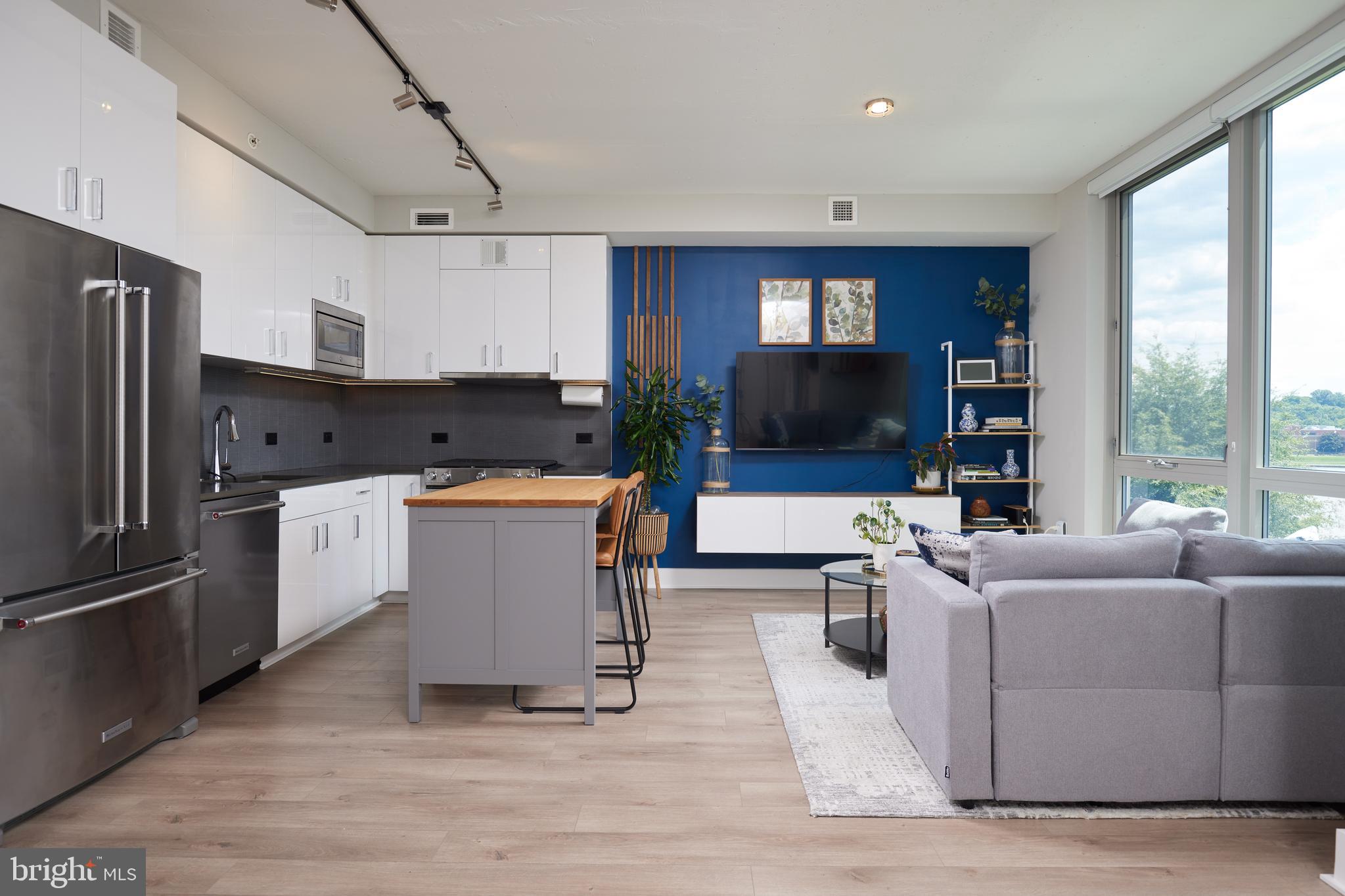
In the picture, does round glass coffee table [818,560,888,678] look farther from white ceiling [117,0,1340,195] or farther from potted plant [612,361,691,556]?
white ceiling [117,0,1340,195]

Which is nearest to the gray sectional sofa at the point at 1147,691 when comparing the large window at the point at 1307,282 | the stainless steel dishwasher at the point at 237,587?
the large window at the point at 1307,282

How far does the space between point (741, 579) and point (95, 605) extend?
13.5ft

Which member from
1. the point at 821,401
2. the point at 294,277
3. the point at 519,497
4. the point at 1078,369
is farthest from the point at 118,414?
the point at 1078,369

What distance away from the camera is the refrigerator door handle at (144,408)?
244 centimetres

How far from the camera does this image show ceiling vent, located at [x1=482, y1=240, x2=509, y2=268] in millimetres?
5188

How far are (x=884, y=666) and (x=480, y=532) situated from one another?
2.15 meters

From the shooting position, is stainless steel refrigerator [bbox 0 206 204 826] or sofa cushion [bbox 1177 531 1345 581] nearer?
stainless steel refrigerator [bbox 0 206 204 826]

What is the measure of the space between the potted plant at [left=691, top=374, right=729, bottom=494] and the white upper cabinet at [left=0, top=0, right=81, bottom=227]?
3.84m

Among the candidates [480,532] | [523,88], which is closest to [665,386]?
[523,88]

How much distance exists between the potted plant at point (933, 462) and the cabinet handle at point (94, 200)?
4.89 meters

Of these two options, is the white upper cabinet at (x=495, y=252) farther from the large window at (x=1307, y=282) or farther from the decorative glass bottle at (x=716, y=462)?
the large window at (x=1307, y=282)

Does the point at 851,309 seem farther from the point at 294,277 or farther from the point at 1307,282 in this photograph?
the point at 294,277

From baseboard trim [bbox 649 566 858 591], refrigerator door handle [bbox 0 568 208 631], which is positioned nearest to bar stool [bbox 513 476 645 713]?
refrigerator door handle [bbox 0 568 208 631]

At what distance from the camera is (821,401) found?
548cm
